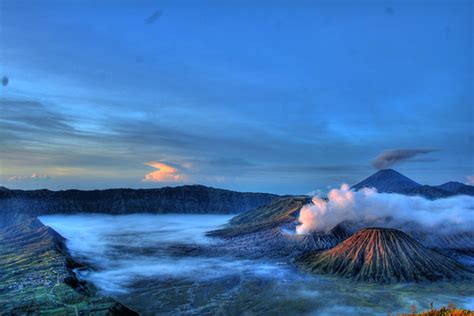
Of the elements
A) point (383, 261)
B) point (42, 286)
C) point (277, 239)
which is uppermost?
point (277, 239)

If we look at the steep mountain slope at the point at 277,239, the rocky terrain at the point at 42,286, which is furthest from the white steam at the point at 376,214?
the rocky terrain at the point at 42,286

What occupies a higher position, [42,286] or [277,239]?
[277,239]

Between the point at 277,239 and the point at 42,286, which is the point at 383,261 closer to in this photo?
the point at 277,239

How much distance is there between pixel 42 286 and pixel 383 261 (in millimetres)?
58814

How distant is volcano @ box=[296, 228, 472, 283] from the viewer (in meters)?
70.6

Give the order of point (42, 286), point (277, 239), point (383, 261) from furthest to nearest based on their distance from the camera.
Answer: point (277, 239), point (383, 261), point (42, 286)

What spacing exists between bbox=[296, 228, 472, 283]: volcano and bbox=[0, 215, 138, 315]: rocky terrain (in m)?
42.3

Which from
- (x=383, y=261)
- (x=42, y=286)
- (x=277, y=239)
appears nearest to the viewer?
(x=42, y=286)

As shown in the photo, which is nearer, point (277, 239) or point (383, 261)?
point (383, 261)

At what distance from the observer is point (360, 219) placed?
4407 inches

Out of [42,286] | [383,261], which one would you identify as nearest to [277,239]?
[383,261]

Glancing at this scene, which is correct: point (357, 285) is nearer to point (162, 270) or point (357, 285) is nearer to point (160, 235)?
point (162, 270)

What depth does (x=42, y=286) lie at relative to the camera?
54.8 metres

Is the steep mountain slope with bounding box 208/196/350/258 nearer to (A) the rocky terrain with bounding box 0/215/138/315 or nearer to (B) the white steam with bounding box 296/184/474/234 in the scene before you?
(B) the white steam with bounding box 296/184/474/234
